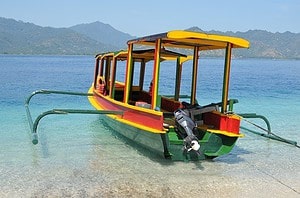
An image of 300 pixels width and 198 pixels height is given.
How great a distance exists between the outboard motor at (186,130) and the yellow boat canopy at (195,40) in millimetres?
1322

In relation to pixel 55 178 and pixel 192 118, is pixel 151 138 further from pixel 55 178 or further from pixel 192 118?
pixel 55 178

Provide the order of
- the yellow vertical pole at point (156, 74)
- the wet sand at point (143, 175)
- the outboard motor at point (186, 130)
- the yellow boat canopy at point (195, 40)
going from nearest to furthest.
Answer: the wet sand at point (143, 175) < the yellow boat canopy at point (195, 40) < the outboard motor at point (186, 130) < the yellow vertical pole at point (156, 74)

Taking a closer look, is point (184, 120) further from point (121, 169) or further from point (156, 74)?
point (121, 169)

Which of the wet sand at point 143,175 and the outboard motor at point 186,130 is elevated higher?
the outboard motor at point 186,130

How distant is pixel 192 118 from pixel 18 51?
181974 millimetres

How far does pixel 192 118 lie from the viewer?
24.6 ft

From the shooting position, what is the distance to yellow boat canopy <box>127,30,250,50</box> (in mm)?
6707

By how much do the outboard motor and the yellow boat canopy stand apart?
1.32 metres

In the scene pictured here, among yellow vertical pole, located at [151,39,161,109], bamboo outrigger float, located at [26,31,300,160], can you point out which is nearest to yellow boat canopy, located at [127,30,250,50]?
bamboo outrigger float, located at [26,31,300,160]

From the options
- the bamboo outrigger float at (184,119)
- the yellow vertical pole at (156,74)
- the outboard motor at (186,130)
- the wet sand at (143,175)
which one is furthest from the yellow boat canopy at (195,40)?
the wet sand at (143,175)

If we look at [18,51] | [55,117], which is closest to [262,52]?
[18,51]

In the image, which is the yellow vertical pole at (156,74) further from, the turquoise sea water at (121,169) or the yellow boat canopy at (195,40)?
the turquoise sea water at (121,169)

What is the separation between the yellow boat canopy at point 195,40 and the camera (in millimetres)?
6707

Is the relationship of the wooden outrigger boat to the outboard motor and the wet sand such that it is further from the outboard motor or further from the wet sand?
the wet sand
